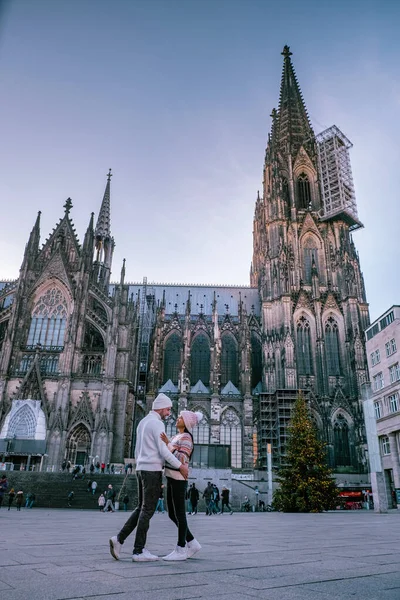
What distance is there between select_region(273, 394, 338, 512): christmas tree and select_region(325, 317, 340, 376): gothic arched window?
19.6 meters

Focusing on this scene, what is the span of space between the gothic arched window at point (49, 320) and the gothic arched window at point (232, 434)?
15.7 m

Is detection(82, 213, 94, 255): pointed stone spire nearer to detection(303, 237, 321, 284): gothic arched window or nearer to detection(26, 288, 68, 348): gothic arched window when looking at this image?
detection(26, 288, 68, 348): gothic arched window

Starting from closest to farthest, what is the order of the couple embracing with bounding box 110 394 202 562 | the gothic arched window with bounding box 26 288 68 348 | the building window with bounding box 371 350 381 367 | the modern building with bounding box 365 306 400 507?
the couple embracing with bounding box 110 394 202 562
the modern building with bounding box 365 306 400 507
the building window with bounding box 371 350 381 367
the gothic arched window with bounding box 26 288 68 348

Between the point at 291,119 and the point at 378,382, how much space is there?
36.2 metres

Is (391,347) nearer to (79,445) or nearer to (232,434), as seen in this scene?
(232,434)

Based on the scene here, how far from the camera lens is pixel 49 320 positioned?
127 feet

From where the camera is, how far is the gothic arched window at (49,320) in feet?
125

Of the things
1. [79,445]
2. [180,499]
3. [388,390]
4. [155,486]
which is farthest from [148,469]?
[79,445]

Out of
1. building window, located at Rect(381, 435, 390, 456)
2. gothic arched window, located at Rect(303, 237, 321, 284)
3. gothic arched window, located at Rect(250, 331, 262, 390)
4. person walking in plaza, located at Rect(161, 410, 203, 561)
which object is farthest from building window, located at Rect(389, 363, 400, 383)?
person walking in plaza, located at Rect(161, 410, 203, 561)

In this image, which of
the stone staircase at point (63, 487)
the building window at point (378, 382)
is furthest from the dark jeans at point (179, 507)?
the building window at point (378, 382)

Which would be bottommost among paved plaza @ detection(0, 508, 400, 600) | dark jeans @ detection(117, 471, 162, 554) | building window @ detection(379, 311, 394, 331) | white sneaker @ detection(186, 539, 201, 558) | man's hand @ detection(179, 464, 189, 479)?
paved plaza @ detection(0, 508, 400, 600)

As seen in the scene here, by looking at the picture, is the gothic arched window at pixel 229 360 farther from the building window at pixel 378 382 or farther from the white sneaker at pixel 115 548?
the white sneaker at pixel 115 548

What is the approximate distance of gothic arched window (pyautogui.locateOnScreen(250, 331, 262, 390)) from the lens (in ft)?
148

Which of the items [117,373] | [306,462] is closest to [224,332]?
[117,373]
